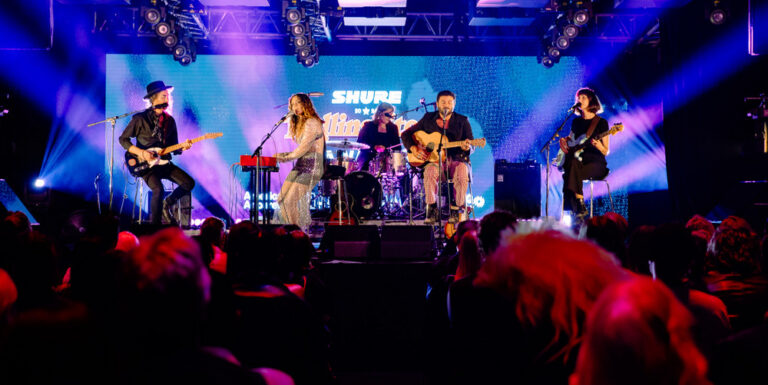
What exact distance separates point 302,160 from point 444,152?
2269 millimetres

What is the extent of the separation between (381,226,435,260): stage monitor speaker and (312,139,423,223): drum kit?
10.6 feet

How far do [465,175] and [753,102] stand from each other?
424 cm

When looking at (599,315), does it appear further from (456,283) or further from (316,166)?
(316,166)

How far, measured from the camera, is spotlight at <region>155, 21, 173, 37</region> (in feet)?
36.4

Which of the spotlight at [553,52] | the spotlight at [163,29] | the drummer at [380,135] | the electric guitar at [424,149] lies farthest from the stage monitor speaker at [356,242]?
the spotlight at [553,52]

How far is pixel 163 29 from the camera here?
11.1 m

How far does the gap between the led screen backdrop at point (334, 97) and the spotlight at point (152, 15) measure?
97.2 inches

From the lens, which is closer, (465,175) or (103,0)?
(465,175)

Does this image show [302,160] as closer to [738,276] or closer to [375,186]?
[375,186]

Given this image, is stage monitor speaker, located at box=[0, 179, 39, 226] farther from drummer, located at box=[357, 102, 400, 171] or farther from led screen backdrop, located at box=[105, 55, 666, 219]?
drummer, located at box=[357, 102, 400, 171]

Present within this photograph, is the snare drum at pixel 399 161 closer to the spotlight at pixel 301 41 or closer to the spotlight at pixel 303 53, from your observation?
the spotlight at pixel 301 41

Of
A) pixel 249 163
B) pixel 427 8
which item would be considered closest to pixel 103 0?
pixel 249 163

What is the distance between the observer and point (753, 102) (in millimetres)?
8727

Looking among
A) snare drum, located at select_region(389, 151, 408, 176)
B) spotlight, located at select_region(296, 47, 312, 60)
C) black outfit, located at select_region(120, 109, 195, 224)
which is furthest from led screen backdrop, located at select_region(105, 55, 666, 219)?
black outfit, located at select_region(120, 109, 195, 224)
